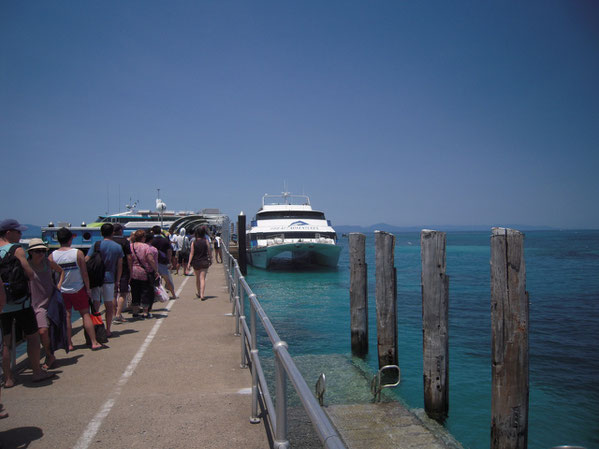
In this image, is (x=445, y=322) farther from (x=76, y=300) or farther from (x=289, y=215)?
(x=289, y=215)

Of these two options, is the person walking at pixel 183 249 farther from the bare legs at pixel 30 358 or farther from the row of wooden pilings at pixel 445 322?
the bare legs at pixel 30 358

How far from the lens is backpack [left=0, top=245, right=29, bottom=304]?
4090 mm

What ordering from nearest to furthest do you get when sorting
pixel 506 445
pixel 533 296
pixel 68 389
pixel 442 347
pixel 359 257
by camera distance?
pixel 68 389
pixel 506 445
pixel 442 347
pixel 359 257
pixel 533 296

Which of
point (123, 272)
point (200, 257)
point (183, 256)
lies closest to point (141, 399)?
point (123, 272)

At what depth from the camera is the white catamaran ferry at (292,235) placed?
79.5ft

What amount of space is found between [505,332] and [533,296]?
54.4ft

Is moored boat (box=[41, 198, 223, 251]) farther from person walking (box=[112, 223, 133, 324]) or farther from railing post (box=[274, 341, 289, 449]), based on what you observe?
railing post (box=[274, 341, 289, 449])

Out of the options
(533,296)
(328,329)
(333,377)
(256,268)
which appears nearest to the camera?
(333,377)

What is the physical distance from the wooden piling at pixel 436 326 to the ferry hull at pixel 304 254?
1757cm

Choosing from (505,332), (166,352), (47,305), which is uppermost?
(47,305)

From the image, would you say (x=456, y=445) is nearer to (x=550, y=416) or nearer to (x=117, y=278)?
(x=550, y=416)

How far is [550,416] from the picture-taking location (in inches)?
268

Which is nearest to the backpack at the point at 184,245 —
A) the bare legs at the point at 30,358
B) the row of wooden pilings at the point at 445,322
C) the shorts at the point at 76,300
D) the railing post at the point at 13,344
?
the row of wooden pilings at the point at 445,322

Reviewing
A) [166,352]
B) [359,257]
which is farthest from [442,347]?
[166,352]
